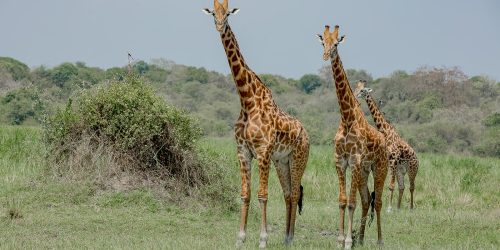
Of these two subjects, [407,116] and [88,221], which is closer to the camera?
[88,221]

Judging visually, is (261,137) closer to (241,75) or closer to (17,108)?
(241,75)

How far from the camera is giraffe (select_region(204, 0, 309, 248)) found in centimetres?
1084

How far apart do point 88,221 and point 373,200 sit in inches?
191

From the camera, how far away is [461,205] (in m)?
19.8

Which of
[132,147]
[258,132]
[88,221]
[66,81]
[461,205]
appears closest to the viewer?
[258,132]

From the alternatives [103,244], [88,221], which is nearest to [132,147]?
[88,221]

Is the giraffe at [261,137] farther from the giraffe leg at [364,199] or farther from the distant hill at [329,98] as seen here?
the distant hill at [329,98]

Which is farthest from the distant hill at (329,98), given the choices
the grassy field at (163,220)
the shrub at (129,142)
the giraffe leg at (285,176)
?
the giraffe leg at (285,176)

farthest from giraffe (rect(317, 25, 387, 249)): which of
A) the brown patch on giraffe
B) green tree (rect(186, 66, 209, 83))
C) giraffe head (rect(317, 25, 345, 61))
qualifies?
green tree (rect(186, 66, 209, 83))

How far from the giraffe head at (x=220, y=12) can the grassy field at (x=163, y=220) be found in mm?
3080

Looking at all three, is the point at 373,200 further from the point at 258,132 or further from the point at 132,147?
the point at 132,147

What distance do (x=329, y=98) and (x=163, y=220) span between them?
50.6m

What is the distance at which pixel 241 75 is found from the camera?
11.2 m

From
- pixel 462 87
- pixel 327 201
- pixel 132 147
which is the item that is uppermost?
pixel 462 87
